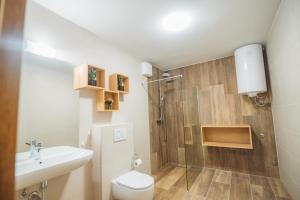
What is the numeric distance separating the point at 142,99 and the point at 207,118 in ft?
4.73

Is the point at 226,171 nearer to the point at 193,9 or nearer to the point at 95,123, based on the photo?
the point at 95,123

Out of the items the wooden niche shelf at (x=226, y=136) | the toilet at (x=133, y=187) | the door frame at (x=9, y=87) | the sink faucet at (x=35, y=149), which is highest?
the door frame at (x=9, y=87)

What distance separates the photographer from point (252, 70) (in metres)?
2.32

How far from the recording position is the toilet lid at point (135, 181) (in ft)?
5.01

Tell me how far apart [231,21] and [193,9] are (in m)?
0.61

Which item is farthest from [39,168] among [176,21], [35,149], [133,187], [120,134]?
[176,21]

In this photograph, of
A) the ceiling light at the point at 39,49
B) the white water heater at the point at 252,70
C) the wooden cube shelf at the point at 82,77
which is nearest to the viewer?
the ceiling light at the point at 39,49

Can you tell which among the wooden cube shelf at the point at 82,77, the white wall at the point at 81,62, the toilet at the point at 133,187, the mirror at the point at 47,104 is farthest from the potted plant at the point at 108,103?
the toilet at the point at 133,187

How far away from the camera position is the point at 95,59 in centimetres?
196

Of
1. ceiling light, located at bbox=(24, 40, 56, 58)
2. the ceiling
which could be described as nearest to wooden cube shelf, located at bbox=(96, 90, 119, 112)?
ceiling light, located at bbox=(24, 40, 56, 58)

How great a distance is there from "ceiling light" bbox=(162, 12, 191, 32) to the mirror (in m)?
1.28

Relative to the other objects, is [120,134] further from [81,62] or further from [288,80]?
[288,80]

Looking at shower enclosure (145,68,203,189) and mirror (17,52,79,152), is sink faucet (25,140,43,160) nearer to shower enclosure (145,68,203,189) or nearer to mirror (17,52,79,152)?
mirror (17,52,79,152)

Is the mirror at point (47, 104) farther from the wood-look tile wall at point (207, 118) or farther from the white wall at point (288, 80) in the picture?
the white wall at point (288, 80)
